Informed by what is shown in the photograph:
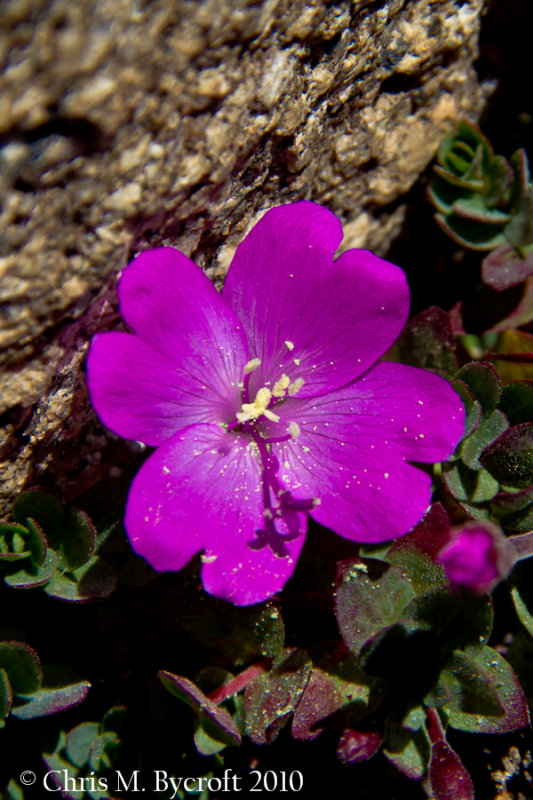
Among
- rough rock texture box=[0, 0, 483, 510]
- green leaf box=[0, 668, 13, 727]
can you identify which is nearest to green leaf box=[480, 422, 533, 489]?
rough rock texture box=[0, 0, 483, 510]

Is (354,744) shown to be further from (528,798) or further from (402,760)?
(528,798)

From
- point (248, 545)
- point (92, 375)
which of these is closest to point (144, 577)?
point (248, 545)

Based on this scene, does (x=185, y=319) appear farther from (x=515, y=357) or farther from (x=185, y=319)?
(x=515, y=357)

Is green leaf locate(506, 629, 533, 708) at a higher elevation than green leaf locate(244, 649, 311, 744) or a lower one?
lower

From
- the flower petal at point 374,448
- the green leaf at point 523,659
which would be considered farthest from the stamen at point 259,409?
the green leaf at point 523,659

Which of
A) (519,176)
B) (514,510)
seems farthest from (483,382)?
(519,176)

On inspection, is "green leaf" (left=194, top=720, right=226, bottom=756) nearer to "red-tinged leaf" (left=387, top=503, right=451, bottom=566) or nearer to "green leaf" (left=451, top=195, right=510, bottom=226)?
"red-tinged leaf" (left=387, top=503, right=451, bottom=566)
